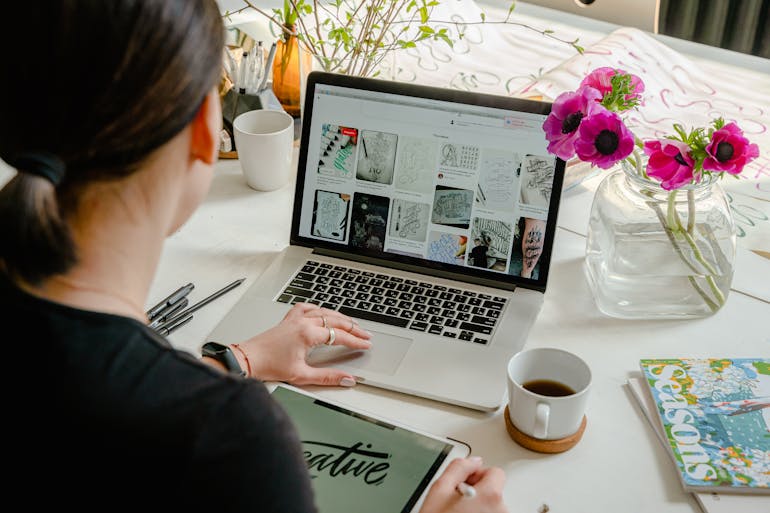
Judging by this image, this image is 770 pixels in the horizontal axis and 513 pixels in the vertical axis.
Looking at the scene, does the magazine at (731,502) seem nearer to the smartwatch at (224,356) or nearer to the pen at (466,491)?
the pen at (466,491)

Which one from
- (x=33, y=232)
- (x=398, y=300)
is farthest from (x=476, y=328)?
(x=33, y=232)

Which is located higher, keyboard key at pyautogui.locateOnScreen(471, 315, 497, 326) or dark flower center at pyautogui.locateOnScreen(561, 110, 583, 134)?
dark flower center at pyautogui.locateOnScreen(561, 110, 583, 134)

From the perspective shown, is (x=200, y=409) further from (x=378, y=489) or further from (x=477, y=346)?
(x=477, y=346)

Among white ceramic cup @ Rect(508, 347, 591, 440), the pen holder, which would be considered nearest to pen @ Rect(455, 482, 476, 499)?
white ceramic cup @ Rect(508, 347, 591, 440)

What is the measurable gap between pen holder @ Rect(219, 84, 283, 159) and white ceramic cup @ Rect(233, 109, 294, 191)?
0.14ft

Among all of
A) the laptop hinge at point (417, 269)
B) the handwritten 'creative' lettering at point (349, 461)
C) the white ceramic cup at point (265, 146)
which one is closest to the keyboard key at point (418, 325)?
the laptop hinge at point (417, 269)

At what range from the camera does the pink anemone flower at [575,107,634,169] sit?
98 centimetres

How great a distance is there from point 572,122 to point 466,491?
0.47m

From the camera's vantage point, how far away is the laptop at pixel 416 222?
1097mm

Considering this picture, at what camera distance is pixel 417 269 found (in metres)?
1.19

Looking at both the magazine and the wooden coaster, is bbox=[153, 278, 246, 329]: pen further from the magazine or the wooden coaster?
the magazine

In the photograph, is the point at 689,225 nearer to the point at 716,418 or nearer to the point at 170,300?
the point at 716,418

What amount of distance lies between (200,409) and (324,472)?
327 mm

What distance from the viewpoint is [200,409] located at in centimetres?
57
